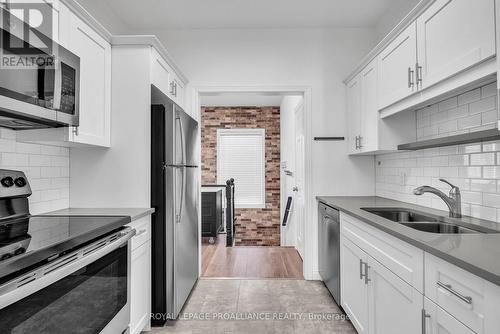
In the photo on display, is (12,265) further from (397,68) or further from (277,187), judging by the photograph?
(277,187)

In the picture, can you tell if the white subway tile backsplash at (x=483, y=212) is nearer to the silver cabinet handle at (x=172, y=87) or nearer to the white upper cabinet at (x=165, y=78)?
the white upper cabinet at (x=165, y=78)

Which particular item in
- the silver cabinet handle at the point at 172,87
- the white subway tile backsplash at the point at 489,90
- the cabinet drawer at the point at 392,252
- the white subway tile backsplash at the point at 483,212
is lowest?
the cabinet drawer at the point at 392,252

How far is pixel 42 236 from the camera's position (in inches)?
51.3

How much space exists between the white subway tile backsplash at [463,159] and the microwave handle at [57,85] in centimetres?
232

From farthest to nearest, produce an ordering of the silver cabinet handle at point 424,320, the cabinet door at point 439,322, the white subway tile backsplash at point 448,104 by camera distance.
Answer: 1. the white subway tile backsplash at point 448,104
2. the silver cabinet handle at point 424,320
3. the cabinet door at point 439,322

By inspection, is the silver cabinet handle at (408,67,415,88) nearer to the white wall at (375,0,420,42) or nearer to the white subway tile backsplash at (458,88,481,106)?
the white subway tile backsplash at (458,88,481,106)

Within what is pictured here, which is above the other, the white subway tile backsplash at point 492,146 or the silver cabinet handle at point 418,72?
the silver cabinet handle at point 418,72

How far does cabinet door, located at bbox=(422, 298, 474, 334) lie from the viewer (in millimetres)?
1033

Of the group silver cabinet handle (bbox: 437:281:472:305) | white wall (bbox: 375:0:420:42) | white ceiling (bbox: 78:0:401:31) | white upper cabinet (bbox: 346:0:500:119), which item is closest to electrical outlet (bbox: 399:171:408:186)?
white upper cabinet (bbox: 346:0:500:119)

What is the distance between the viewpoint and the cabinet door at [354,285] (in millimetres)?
1941

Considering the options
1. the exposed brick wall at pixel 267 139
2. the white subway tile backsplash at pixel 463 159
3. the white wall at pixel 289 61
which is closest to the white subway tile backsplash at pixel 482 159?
the white subway tile backsplash at pixel 463 159

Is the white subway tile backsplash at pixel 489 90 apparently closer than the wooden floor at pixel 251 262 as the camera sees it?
Yes

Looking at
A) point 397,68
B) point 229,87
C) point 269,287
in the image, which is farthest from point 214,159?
point 397,68

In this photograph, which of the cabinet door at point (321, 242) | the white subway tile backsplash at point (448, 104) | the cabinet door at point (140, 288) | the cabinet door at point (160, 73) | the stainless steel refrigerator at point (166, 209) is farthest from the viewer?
the cabinet door at point (321, 242)
